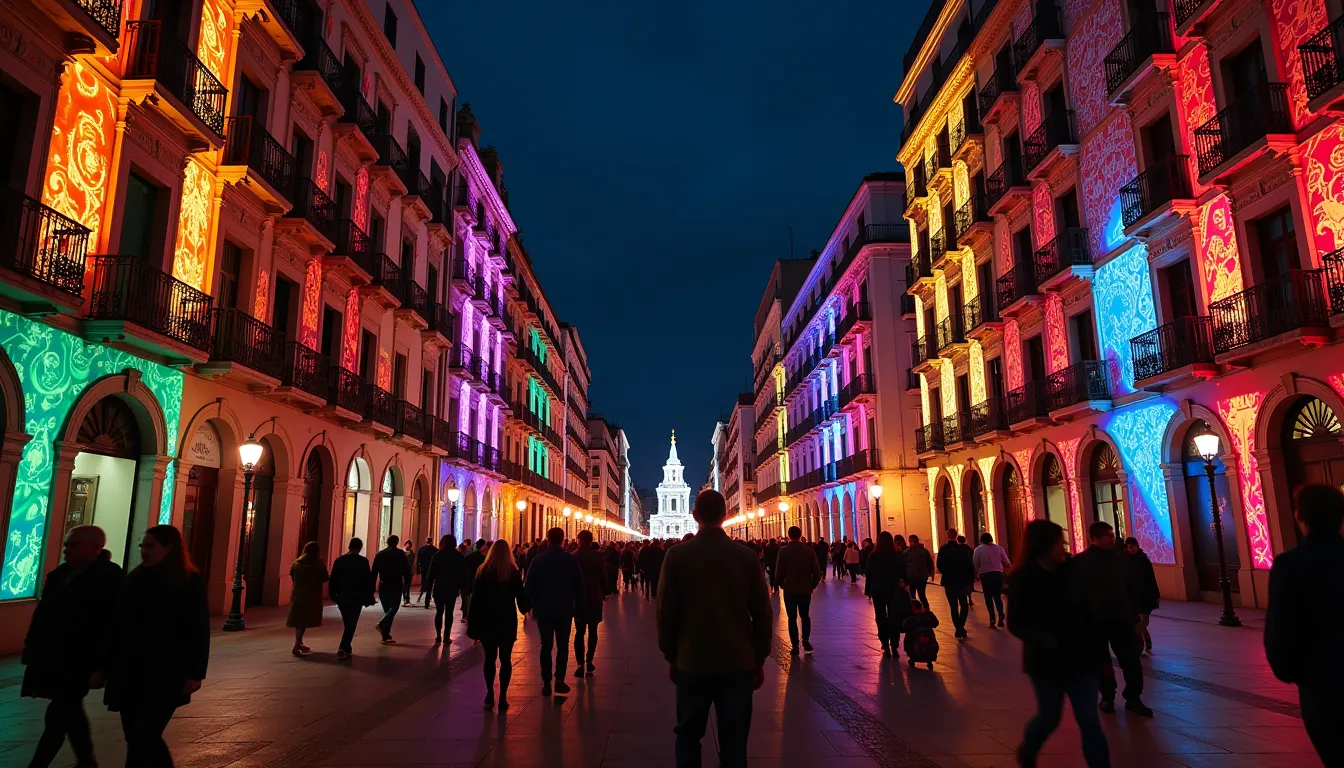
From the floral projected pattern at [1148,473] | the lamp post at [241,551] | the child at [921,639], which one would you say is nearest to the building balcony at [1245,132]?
the floral projected pattern at [1148,473]

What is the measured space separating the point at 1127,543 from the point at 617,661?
6.98 meters

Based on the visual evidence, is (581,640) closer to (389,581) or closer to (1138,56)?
(389,581)

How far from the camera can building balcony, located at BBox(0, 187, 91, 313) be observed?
33.4 feet

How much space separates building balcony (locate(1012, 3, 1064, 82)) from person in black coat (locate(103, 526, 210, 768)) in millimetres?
23630

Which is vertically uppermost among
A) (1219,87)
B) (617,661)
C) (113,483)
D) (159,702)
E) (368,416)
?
(1219,87)

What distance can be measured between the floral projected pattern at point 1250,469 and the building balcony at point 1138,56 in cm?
732

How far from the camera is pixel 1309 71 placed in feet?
45.4

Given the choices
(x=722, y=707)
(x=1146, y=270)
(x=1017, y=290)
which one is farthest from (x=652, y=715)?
(x=1017, y=290)

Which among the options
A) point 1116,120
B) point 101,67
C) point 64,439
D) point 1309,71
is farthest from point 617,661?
point 1116,120

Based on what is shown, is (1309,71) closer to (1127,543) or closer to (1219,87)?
(1219,87)

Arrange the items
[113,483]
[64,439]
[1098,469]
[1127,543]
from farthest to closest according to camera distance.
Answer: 1. [1098,469]
2. [113,483]
3. [64,439]
4. [1127,543]

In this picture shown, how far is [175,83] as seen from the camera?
44.9 feet

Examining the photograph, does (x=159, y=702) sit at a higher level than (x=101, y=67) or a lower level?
Answer: lower

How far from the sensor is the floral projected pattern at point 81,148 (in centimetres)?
1149
